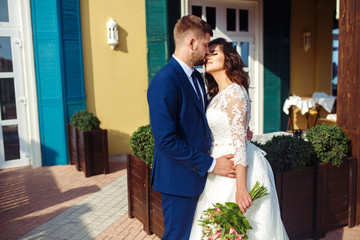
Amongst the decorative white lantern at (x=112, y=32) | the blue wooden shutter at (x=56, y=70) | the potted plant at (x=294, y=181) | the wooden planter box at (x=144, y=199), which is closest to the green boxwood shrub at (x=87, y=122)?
the blue wooden shutter at (x=56, y=70)

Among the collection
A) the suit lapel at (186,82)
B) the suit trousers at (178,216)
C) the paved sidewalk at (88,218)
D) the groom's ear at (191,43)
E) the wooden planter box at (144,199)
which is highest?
the groom's ear at (191,43)

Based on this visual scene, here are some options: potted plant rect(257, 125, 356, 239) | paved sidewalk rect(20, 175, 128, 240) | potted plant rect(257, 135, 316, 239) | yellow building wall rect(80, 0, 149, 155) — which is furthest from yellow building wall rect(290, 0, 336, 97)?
paved sidewalk rect(20, 175, 128, 240)

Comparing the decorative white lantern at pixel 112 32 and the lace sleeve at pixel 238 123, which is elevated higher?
the decorative white lantern at pixel 112 32

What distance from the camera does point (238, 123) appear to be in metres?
1.95

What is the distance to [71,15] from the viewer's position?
6.34 metres

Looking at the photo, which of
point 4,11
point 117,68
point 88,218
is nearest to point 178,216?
point 88,218

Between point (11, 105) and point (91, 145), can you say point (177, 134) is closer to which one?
point (91, 145)

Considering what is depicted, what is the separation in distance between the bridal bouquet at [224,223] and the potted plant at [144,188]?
51.7 inches

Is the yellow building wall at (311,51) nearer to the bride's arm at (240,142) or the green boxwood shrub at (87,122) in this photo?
the green boxwood shrub at (87,122)

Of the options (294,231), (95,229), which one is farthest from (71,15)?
(294,231)

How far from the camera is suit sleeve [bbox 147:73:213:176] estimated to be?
1.80m

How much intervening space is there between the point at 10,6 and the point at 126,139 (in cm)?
341

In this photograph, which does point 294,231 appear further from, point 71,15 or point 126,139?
point 71,15

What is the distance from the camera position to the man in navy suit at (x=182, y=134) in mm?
1822
